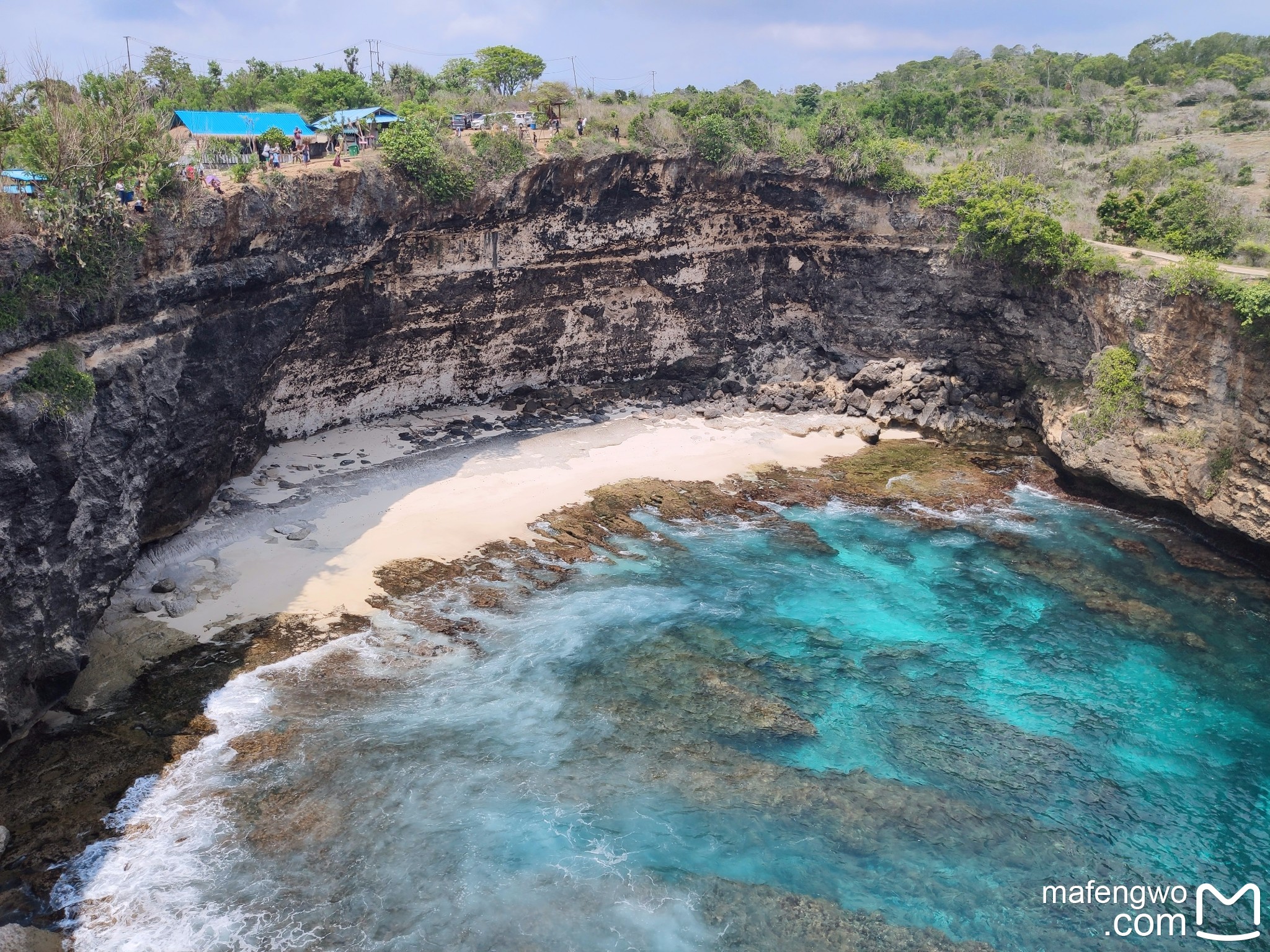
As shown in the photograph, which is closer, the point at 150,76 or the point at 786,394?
the point at 786,394

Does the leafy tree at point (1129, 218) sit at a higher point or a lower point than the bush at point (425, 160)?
lower

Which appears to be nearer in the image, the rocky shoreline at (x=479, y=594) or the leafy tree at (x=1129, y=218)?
the rocky shoreline at (x=479, y=594)

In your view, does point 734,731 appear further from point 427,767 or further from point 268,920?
point 268,920

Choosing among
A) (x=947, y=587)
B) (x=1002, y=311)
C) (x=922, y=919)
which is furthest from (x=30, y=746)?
(x=1002, y=311)

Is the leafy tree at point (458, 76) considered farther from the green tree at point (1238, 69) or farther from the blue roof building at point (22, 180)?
the green tree at point (1238, 69)

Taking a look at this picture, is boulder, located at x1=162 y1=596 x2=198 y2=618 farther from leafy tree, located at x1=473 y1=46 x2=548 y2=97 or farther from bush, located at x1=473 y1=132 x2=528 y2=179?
leafy tree, located at x1=473 y1=46 x2=548 y2=97

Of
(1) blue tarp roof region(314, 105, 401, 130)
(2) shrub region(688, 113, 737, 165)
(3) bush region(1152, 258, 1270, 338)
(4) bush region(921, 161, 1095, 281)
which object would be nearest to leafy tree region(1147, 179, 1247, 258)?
(4) bush region(921, 161, 1095, 281)

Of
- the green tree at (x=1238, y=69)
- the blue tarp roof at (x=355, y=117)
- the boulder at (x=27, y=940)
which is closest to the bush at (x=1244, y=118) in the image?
the green tree at (x=1238, y=69)
